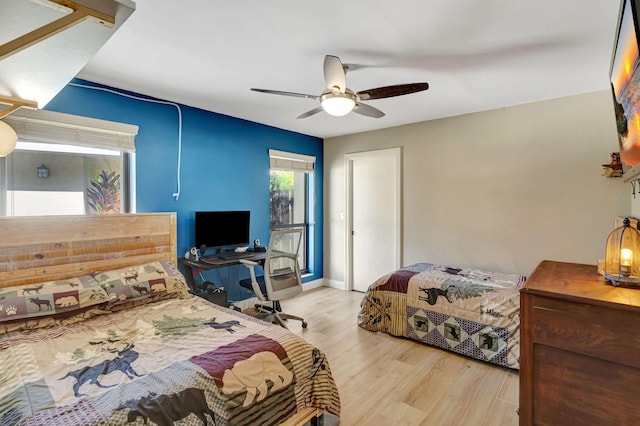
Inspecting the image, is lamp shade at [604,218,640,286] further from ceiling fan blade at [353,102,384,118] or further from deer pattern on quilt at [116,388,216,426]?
deer pattern on quilt at [116,388,216,426]

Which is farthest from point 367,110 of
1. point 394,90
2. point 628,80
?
point 628,80

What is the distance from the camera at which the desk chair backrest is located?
3.19 meters

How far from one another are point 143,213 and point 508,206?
3836 mm

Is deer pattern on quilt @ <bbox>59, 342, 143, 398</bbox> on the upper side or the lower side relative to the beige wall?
lower

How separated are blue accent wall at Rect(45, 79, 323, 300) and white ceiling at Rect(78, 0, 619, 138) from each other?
22cm

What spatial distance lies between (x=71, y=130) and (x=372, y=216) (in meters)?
3.61

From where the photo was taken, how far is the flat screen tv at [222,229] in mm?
3473

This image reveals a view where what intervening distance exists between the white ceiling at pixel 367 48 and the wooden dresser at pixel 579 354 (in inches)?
61.2

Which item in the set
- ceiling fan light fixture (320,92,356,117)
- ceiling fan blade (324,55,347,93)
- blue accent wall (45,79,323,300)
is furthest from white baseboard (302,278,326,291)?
ceiling fan blade (324,55,347,93)

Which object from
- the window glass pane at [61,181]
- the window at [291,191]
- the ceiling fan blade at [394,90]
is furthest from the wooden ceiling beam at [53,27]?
the window at [291,191]

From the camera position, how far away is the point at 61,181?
2.76 m

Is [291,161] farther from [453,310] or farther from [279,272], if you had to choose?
[453,310]

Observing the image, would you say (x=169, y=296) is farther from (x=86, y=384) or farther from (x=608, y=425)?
(x=608, y=425)

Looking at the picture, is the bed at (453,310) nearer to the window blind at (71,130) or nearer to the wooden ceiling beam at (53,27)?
the window blind at (71,130)
